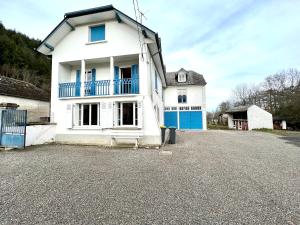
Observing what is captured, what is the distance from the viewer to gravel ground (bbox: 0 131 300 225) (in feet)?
8.93

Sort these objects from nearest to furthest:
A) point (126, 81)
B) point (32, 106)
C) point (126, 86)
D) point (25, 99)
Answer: point (126, 81) → point (126, 86) → point (25, 99) → point (32, 106)

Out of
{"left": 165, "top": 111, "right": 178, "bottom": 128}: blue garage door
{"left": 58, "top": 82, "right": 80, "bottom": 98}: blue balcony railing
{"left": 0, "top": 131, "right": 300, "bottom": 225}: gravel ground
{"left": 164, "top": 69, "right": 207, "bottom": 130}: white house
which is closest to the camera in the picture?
{"left": 0, "top": 131, "right": 300, "bottom": 225}: gravel ground

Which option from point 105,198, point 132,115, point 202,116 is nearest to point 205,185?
point 105,198

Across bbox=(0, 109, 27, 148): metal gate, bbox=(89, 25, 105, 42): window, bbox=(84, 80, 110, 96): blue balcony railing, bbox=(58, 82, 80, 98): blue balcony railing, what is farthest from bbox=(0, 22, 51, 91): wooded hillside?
bbox=(0, 109, 27, 148): metal gate

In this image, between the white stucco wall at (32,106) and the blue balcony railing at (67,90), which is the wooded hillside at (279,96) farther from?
the white stucco wall at (32,106)

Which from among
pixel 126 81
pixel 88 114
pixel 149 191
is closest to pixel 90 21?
pixel 126 81

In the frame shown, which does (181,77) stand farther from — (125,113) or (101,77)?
(125,113)

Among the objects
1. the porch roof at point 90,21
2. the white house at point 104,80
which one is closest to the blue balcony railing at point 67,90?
the white house at point 104,80

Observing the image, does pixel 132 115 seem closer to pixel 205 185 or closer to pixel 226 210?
pixel 205 185

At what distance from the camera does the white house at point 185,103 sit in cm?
2064

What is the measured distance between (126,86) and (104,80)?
1468mm

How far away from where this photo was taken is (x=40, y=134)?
9.58 metres

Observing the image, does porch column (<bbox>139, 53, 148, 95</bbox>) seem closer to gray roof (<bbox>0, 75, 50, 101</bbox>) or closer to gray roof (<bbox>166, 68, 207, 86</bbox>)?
gray roof (<bbox>0, 75, 50, 101</bbox>)

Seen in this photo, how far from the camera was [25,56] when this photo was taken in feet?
97.0
